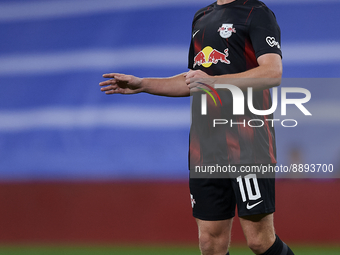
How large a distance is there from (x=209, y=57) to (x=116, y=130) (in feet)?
5.88

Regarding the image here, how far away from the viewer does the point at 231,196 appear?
1.44m

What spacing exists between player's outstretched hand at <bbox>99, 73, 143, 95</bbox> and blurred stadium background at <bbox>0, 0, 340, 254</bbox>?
57.3 inches

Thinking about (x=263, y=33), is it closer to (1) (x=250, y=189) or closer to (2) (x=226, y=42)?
(2) (x=226, y=42)

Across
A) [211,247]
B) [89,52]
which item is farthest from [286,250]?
[89,52]

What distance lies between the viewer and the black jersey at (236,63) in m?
1.35

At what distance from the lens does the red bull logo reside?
141 centimetres

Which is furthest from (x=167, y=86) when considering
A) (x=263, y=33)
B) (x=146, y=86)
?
(x=263, y=33)

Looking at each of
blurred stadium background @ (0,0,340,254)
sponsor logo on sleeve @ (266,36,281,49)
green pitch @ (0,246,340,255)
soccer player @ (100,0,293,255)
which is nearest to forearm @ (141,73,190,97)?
soccer player @ (100,0,293,255)

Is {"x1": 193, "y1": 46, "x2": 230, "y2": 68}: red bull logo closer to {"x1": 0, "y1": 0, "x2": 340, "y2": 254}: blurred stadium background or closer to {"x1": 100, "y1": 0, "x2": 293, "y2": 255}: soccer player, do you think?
{"x1": 100, "y1": 0, "x2": 293, "y2": 255}: soccer player

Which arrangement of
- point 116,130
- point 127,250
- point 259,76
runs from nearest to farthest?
point 259,76 < point 127,250 < point 116,130

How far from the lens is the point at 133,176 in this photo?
3018 millimetres

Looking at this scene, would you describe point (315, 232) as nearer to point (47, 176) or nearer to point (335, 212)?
point (335, 212)

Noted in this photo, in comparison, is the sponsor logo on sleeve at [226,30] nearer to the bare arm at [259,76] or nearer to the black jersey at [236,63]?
the black jersey at [236,63]

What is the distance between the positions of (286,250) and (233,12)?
91 centimetres
